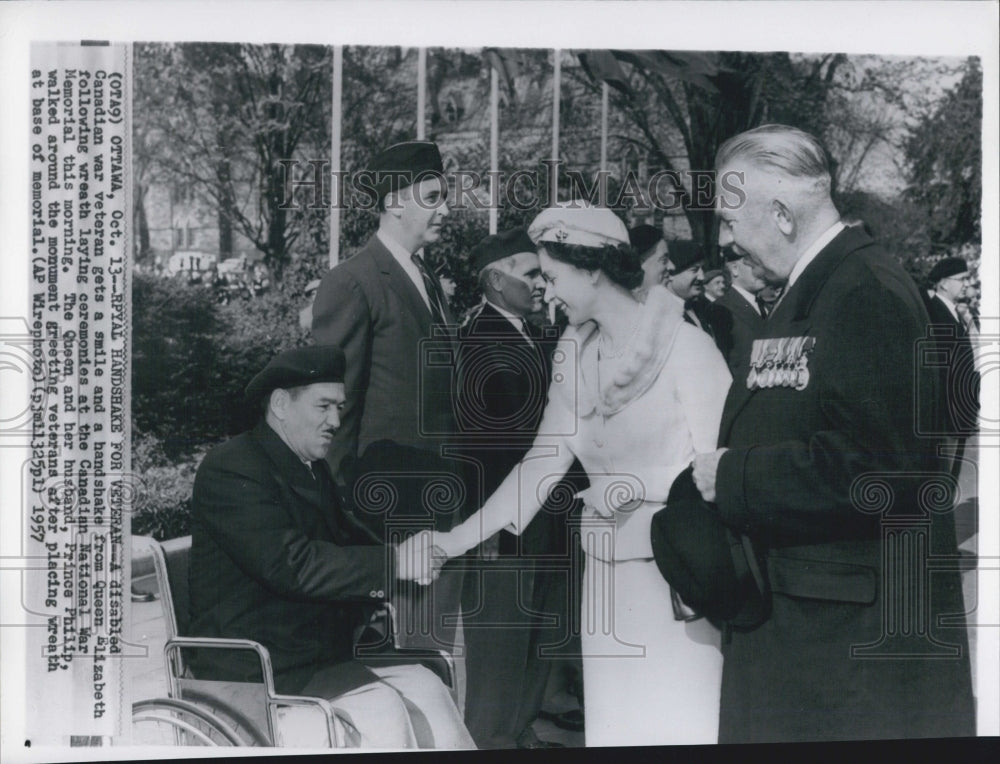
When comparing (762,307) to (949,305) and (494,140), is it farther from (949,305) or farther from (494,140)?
(494,140)

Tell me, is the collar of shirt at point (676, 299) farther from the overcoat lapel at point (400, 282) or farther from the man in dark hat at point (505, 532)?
the overcoat lapel at point (400, 282)

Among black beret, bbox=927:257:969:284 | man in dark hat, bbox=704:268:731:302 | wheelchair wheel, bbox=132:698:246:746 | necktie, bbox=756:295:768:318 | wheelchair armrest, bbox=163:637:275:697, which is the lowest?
wheelchair wheel, bbox=132:698:246:746

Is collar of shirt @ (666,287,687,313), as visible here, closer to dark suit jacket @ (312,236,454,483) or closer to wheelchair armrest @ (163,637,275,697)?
dark suit jacket @ (312,236,454,483)

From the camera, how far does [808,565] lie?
4129mm

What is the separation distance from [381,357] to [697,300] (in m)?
1.10

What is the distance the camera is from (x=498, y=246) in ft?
13.6

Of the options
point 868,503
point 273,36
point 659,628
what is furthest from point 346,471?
point 868,503

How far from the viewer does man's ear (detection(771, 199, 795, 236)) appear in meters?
4.19

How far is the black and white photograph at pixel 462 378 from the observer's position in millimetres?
4070

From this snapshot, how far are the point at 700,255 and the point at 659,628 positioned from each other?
129 centimetres

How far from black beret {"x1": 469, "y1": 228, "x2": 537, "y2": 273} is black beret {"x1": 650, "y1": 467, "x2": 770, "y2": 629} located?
0.96m

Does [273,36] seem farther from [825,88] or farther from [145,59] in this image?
[825,88]

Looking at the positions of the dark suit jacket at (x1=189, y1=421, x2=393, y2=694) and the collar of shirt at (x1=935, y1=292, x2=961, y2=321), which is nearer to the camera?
the dark suit jacket at (x1=189, y1=421, x2=393, y2=694)

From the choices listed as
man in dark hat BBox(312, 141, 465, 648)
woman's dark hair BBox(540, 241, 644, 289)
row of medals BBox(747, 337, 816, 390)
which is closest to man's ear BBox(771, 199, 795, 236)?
row of medals BBox(747, 337, 816, 390)
